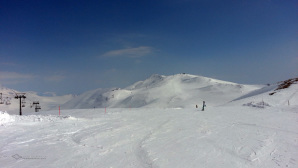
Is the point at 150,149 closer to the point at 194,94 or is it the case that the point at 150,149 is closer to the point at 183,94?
the point at 194,94

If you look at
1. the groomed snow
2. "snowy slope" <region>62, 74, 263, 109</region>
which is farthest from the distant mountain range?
the groomed snow

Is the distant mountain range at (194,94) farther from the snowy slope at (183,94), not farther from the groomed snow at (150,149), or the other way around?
the groomed snow at (150,149)

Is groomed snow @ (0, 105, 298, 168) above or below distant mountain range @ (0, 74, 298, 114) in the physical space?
below

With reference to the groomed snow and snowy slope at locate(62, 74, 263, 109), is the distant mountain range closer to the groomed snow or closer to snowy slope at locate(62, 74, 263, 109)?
snowy slope at locate(62, 74, 263, 109)

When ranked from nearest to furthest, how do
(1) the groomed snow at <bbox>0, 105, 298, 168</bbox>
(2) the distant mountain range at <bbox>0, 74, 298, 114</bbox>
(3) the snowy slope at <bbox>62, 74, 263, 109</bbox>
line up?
(1) the groomed snow at <bbox>0, 105, 298, 168</bbox> → (2) the distant mountain range at <bbox>0, 74, 298, 114</bbox> → (3) the snowy slope at <bbox>62, 74, 263, 109</bbox>

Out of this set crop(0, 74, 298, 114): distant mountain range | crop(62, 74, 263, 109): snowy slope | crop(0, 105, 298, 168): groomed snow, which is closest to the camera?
crop(0, 105, 298, 168): groomed snow

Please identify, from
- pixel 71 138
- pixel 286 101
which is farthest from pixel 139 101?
pixel 71 138

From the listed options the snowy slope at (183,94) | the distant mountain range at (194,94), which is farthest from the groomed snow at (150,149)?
the snowy slope at (183,94)

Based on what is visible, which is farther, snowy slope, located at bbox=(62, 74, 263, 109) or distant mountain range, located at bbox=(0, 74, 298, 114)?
snowy slope, located at bbox=(62, 74, 263, 109)

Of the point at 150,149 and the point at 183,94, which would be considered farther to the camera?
the point at 183,94

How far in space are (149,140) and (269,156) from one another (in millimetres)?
5126

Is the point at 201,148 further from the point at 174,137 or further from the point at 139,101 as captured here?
the point at 139,101

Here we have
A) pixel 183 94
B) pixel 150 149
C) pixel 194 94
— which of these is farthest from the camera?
pixel 183 94

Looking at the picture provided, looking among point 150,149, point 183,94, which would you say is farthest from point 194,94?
point 150,149
